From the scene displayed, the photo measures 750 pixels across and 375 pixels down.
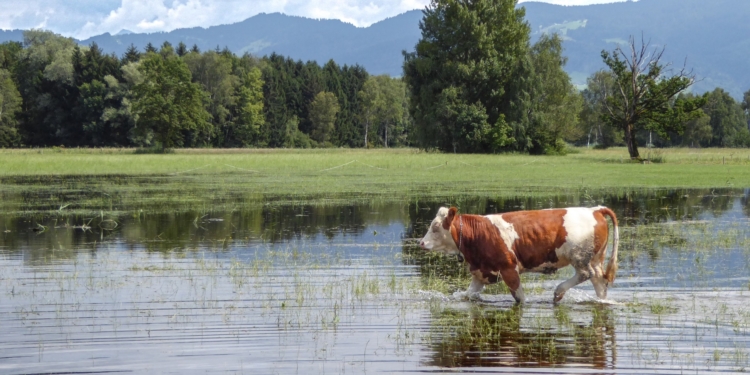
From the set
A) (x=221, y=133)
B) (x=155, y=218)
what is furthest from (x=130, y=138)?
(x=155, y=218)

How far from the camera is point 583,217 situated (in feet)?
38.7

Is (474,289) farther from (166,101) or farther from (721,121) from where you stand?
(721,121)

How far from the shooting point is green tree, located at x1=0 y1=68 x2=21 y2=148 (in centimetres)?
11238

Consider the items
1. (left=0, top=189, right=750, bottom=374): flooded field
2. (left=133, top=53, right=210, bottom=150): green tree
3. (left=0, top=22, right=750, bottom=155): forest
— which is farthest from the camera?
(left=133, top=53, right=210, bottom=150): green tree

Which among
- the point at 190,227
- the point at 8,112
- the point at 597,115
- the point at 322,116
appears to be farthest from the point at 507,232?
the point at 322,116

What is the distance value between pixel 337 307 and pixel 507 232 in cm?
264

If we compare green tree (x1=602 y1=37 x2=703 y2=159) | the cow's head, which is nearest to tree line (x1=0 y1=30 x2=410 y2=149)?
green tree (x1=602 y1=37 x2=703 y2=159)

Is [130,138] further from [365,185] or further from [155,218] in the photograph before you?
[155,218]

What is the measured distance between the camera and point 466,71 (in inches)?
2955

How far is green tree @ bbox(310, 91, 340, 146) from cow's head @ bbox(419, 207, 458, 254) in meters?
131

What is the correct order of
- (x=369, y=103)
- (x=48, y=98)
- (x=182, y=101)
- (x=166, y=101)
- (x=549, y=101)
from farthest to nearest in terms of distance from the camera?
1. (x=369, y=103)
2. (x=48, y=98)
3. (x=182, y=101)
4. (x=166, y=101)
5. (x=549, y=101)

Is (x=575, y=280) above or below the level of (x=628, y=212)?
above

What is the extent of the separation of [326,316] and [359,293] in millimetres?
1552

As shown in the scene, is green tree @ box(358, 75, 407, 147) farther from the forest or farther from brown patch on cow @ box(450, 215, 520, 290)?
brown patch on cow @ box(450, 215, 520, 290)
